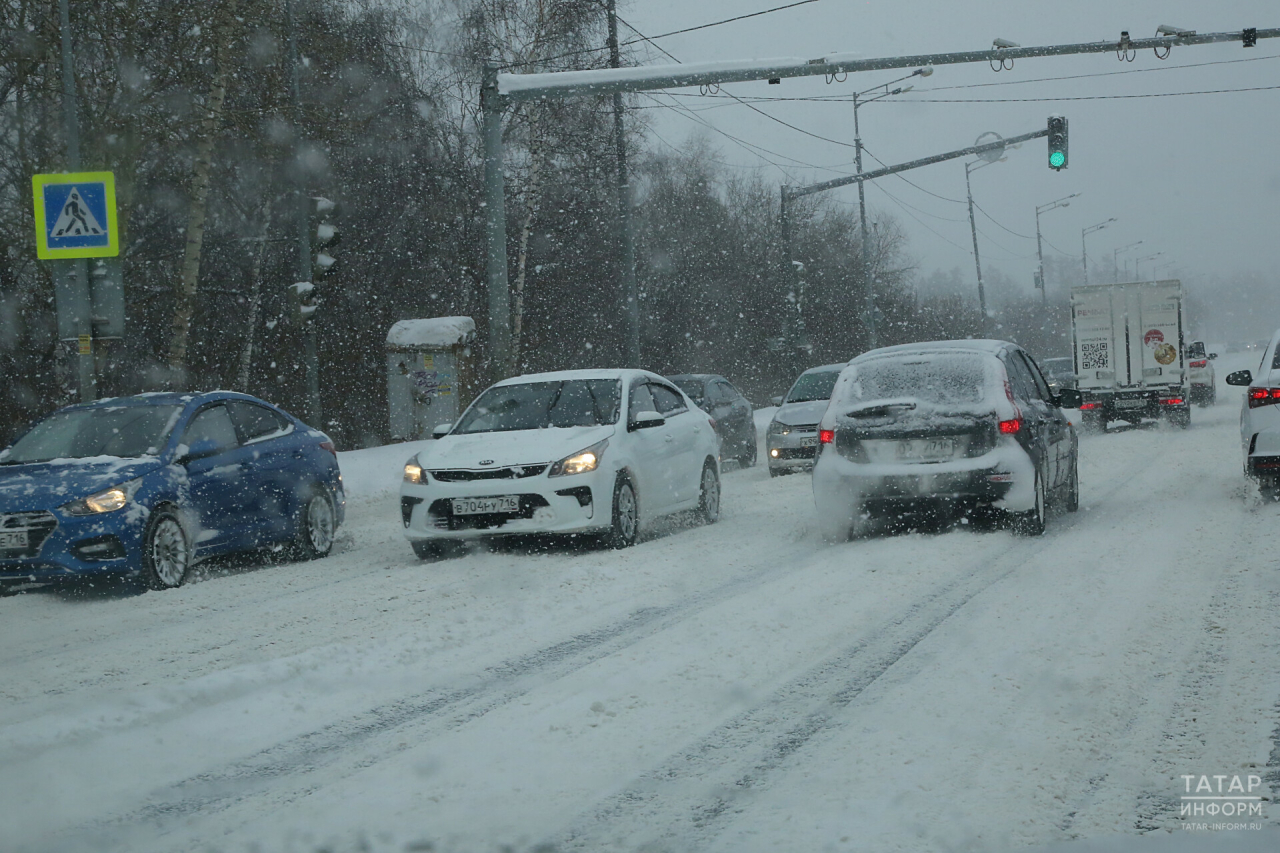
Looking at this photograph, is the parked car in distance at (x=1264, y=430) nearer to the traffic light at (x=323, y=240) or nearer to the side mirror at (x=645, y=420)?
the side mirror at (x=645, y=420)

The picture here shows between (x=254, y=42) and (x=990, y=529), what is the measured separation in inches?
646

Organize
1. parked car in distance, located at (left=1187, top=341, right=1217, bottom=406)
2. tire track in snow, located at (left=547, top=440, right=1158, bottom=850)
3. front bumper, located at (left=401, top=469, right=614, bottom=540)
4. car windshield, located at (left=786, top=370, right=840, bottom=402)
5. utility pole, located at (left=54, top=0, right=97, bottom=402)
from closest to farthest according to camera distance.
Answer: tire track in snow, located at (left=547, top=440, right=1158, bottom=850), front bumper, located at (left=401, top=469, right=614, bottom=540), utility pole, located at (left=54, top=0, right=97, bottom=402), car windshield, located at (left=786, top=370, right=840, bottom=402), parked car in distance, located at (left=1187, top=341, right=1217, bottom=406)

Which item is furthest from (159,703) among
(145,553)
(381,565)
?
(381,565)

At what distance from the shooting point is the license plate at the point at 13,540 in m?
8.74

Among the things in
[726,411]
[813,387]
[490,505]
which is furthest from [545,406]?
[726,411]

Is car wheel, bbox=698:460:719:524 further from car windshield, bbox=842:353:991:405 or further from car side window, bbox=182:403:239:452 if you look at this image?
car side window, bbox=182:403:239:452

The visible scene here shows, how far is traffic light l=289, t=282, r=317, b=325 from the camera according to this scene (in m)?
21.5

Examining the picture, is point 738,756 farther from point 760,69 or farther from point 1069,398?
point 760,69

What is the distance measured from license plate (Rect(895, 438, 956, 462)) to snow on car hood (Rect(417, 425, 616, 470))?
2350mm

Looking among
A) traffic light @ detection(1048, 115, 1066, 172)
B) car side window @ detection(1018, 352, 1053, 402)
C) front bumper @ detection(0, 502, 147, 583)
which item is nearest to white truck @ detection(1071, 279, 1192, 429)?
traffic light @ detection(1048, 115, 1066, 172)

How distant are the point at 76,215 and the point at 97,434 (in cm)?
411

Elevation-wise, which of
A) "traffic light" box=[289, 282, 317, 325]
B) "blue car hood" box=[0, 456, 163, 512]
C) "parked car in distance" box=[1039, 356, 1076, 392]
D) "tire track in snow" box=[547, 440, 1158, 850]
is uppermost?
"traffic light" box=[289, 282, 317, 325]

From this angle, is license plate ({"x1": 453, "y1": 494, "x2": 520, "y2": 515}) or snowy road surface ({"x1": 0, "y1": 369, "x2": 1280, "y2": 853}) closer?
snowy road surface ({"x1": 0, "y1": 369, "x2": 1280, "y2": 853})

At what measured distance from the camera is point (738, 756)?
14.9 feet
